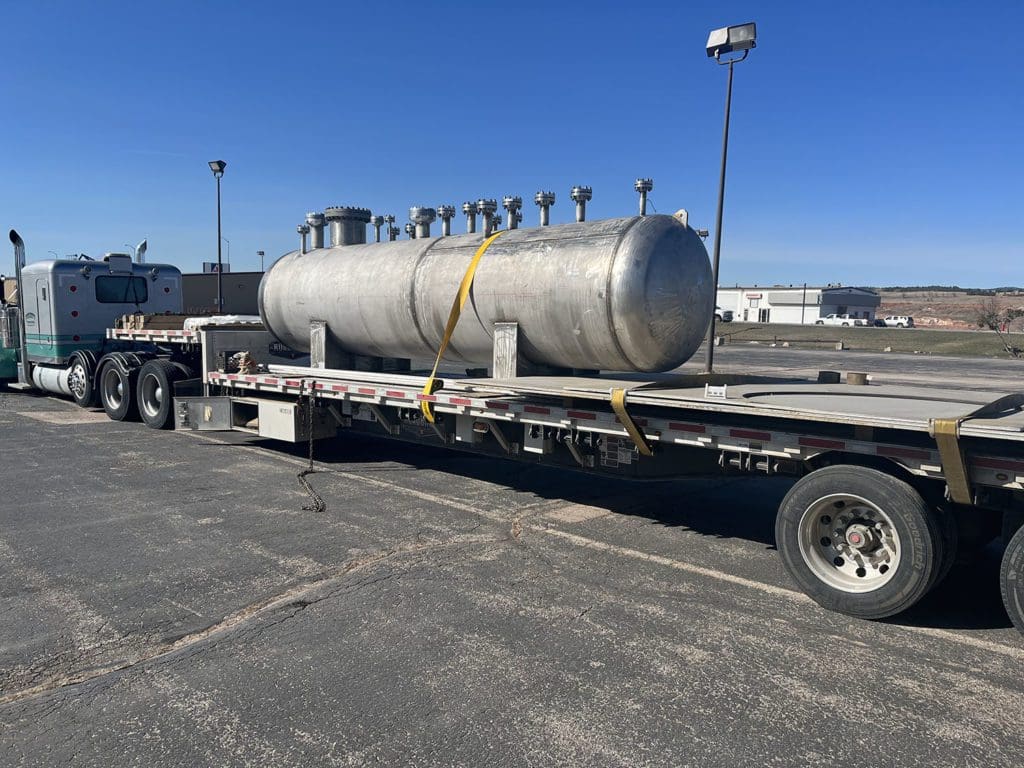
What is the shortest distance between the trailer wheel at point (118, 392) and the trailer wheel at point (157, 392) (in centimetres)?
20

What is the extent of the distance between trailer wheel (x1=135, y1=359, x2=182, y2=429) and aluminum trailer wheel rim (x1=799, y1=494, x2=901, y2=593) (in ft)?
34.8

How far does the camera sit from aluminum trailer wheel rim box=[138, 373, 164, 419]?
43.3 feet

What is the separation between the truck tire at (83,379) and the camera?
1516 cm

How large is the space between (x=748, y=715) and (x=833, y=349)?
37261mm

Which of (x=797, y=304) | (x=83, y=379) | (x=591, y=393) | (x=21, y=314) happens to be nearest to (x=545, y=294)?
(x=591, y=393)

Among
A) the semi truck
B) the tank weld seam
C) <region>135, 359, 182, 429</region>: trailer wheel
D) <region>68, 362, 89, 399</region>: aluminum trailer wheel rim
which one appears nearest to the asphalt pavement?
the semi truck

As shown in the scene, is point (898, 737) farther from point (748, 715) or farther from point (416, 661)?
point (416, 661)

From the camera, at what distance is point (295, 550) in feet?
22.1

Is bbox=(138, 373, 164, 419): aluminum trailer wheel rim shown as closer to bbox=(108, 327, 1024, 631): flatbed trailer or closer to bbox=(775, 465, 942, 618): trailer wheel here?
bbox=(108, 327, 1024, 631): flatbed trailer

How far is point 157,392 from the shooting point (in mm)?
13188

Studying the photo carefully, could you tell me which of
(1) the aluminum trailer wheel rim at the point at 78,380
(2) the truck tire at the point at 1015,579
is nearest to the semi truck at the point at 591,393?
(2) the truck tire at the point at 1015,579

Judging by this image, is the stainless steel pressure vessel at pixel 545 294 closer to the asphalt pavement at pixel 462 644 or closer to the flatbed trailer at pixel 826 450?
the flatbed trailer at pixel 826 450

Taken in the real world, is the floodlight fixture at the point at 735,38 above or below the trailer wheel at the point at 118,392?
above

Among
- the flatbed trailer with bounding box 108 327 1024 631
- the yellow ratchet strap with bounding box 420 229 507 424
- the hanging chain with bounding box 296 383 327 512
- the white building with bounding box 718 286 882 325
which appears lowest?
the hanging chain with bounding box 296 383 327 512
